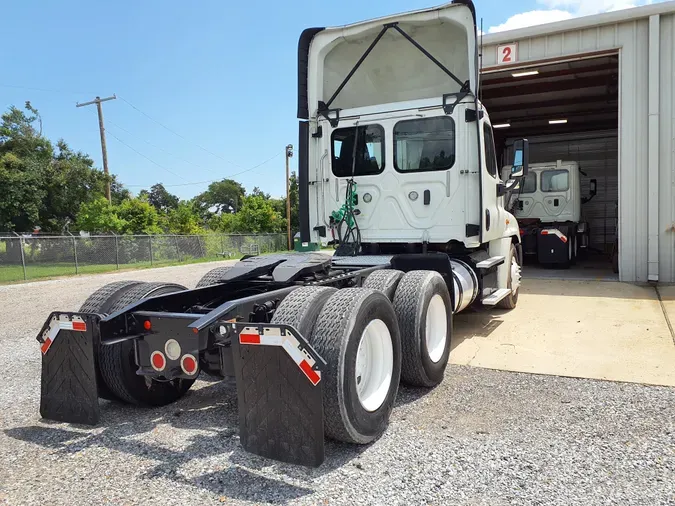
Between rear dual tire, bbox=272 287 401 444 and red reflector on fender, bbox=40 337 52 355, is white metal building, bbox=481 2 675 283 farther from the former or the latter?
red reflector on fender, bbox=40 337 52 355

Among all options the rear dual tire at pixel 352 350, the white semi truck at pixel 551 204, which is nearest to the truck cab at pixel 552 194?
the white semi truck at pixel 551 204

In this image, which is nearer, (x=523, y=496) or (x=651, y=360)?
(x=523, y=496)

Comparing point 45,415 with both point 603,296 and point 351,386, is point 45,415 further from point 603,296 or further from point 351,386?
point 603,296

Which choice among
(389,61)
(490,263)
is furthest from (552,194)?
(389,61)

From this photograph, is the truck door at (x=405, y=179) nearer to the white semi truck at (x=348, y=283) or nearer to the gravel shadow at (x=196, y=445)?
the white semi truck at (x=348, y=283)

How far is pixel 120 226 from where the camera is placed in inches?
1009

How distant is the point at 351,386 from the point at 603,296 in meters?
7.88

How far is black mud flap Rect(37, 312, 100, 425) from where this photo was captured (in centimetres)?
354

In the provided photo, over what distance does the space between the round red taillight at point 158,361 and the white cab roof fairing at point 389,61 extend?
4.15 m

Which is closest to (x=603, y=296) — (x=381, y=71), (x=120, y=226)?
(x=381, y=71)

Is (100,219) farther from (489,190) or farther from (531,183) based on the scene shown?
(489,190)

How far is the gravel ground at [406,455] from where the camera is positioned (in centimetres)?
284

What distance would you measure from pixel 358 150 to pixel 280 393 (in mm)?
4365

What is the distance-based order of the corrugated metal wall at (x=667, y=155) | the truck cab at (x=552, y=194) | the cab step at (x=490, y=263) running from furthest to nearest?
the truck cab at (x=552, y=194)
the corrugated metal wall at (x=667, y=155)
the cab step at (x=490, y=263)
